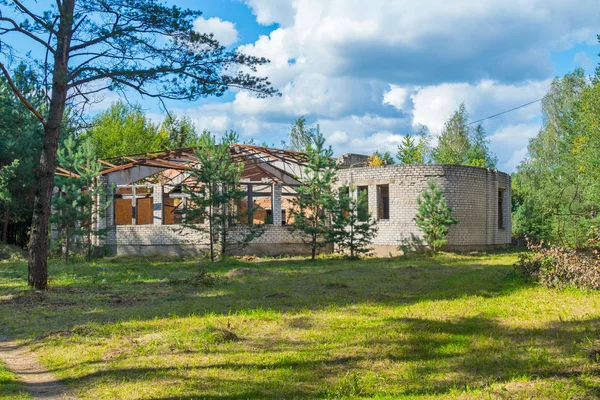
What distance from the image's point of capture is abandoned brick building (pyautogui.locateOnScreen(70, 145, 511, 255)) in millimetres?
20234

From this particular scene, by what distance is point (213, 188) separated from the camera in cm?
1836

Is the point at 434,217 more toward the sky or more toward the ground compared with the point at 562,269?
more toward the sky

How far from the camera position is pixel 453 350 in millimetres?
6340

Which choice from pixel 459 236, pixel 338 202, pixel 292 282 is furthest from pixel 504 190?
pixel 292 282

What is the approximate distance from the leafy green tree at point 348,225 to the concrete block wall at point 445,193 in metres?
1.27

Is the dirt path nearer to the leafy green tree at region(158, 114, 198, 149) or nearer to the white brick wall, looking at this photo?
the leafy green tree at region(158, 114, 198, 149)

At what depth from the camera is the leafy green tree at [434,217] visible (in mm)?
18531

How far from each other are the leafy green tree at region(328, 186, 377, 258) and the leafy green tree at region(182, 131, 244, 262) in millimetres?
3409

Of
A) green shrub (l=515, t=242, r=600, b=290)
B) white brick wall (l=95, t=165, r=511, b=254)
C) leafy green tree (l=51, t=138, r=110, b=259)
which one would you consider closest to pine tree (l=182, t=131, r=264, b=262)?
white brick wall (l=95, t=165, r=511, b=254)

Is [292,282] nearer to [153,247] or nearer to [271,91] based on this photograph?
[271,91]

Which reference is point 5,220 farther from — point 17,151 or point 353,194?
point 353,194

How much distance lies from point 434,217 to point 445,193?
6.04 feet

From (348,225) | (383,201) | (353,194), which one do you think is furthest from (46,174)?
(383,201)

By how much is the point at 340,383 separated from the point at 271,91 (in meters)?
8.50
